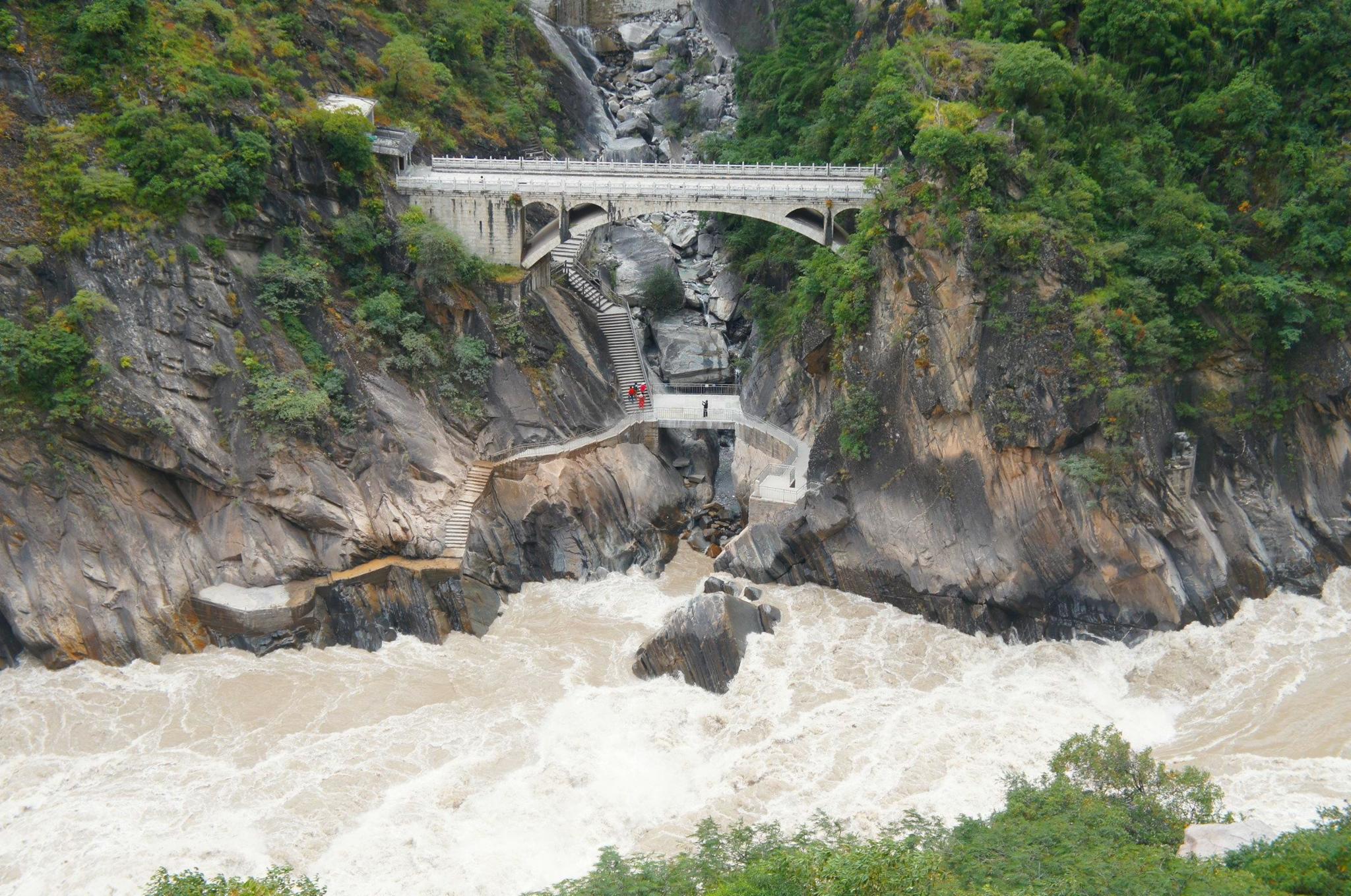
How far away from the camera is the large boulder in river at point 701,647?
1446 inches

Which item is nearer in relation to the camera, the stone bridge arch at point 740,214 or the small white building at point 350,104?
the stone bridge arch at point 740,214

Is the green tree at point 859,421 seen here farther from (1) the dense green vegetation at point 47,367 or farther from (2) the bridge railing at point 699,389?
(1) the dense green vegetation at point 47,367

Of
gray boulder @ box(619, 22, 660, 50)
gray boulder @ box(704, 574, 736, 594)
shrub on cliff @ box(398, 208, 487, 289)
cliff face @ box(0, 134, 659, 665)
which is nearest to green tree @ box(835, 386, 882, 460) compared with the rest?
gray boulder @ box(704, 574, 736, 594)

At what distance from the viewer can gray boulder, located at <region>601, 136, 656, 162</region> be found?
64.0 metres

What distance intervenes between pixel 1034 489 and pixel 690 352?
64.7 ft

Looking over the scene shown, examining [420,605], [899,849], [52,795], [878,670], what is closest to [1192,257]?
[878,670]

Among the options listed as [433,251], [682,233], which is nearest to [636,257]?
[682,233]

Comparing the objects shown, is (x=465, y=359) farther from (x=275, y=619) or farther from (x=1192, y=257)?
(x=1192, y=257)

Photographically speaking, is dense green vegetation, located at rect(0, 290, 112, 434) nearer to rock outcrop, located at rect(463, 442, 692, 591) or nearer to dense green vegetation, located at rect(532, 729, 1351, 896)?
rock outcrop, located at rect(463, 442, 692, 591)

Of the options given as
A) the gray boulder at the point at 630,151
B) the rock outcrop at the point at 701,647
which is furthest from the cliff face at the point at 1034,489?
the gray boulder at the point at 630,151

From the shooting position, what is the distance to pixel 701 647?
1452 inches

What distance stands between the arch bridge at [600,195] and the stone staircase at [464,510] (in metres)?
9.36

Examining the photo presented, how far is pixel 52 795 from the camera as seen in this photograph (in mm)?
31453

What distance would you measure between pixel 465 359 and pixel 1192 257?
2712 centimetres
